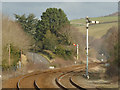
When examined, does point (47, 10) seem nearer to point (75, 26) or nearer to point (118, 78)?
point (75, 26)

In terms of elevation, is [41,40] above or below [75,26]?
below

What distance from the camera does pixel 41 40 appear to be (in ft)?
169

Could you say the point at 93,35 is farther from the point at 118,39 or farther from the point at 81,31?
the point at 118,39

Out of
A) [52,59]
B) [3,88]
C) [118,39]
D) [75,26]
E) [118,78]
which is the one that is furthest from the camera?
[75,26]

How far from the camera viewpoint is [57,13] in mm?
52156

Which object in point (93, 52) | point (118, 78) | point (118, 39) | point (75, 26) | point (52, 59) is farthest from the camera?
point (75, 26)

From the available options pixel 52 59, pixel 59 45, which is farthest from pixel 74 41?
pixel 52 59

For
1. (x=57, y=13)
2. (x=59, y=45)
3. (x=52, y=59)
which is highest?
(x=57, y=13)

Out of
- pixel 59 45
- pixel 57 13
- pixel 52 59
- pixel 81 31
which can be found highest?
pixel 57 13

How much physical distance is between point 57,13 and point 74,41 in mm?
9525

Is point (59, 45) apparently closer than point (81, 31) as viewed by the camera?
Yes

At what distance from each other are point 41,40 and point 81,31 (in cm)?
1315

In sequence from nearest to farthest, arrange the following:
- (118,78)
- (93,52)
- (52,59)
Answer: (118,78)
(52,59)
(93,52)

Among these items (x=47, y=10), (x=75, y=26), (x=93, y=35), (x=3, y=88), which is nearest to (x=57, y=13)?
(x=47, y=10)
